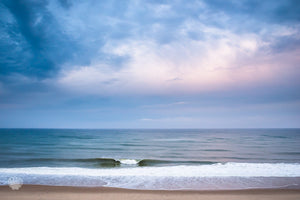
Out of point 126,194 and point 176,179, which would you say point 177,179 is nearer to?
point 176,179

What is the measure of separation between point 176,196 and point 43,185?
272 inches

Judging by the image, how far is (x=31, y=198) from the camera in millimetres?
7871

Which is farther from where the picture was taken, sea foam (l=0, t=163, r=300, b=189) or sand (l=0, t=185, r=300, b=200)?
sea foam (l=0, t=163, r=300, b=189)

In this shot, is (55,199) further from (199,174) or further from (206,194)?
(199,174)

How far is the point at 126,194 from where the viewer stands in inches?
334

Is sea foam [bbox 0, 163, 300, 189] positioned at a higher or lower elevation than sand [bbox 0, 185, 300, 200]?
lower

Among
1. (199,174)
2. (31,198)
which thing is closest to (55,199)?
(31,198)

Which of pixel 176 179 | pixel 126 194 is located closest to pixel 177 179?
pixel 176 179

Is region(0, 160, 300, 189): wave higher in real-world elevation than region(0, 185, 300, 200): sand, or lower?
lower

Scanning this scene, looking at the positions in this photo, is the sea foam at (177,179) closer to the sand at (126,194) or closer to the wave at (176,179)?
the wave at (176,179)

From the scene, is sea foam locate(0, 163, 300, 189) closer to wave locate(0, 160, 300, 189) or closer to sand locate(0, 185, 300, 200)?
wave locate(0, 160, 300, 189)

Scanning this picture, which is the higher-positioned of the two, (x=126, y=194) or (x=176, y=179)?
(x=126, y=194)

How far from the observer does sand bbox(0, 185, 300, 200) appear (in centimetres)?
808

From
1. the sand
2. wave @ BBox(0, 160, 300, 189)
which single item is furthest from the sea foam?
the sand
